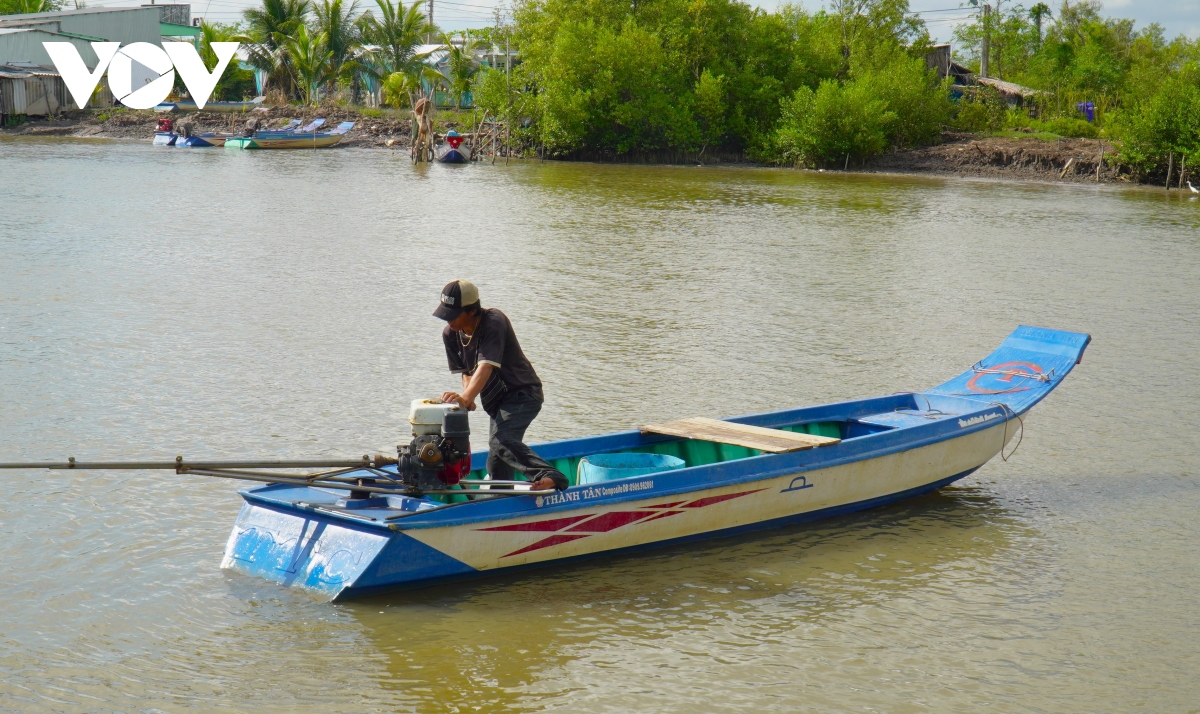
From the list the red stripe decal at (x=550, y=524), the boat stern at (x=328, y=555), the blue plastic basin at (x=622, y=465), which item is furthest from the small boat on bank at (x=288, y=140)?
the red stripe decal at (x=550, y=524)

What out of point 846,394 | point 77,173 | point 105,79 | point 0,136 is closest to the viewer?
point 846,394

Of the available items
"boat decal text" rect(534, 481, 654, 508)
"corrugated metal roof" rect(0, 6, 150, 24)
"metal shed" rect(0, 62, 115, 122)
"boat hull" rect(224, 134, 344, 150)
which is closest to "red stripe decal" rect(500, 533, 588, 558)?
"boat decal text" rect(534, 481, 654, 508)

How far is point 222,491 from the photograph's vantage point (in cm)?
772

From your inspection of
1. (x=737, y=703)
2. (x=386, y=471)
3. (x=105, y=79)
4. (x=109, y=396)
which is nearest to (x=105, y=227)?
(x=109, y=396)

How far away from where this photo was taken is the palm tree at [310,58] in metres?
55.3

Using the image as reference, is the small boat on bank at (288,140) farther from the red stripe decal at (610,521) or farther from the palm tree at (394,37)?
the red stripe decal at (610,521)

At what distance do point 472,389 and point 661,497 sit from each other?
1363 mm

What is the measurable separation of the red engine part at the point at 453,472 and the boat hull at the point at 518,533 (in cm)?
29

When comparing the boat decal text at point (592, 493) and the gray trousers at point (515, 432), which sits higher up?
the gray trousers at point (515, 432)

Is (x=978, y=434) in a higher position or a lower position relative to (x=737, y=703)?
higher

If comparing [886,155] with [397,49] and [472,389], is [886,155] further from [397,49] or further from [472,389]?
[472,389]

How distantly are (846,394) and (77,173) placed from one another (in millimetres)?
27631

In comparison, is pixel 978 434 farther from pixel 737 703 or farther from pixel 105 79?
pixel 105 79

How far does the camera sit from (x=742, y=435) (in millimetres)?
7418
